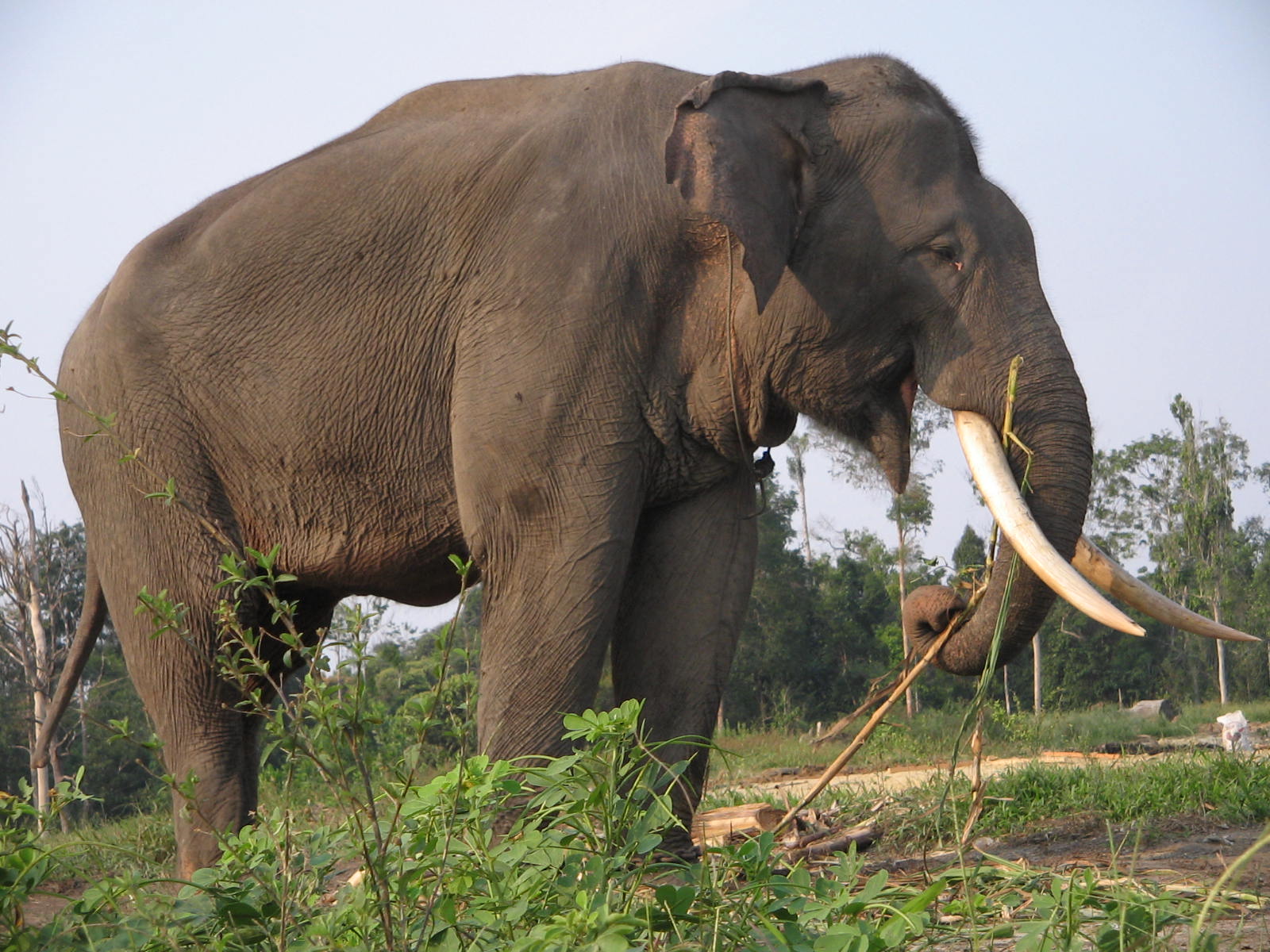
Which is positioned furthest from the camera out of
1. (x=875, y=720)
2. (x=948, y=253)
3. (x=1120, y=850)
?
(x=948, y=253)

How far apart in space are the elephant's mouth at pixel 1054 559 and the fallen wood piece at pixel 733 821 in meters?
1.77

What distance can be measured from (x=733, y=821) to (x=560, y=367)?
2.52 meters

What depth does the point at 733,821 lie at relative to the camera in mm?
5301

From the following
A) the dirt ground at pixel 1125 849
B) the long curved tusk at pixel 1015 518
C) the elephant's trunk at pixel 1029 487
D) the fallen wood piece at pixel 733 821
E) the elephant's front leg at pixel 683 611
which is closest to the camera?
the long curved tusk at pixel 1015 518

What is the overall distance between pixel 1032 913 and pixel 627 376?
5.66 feet

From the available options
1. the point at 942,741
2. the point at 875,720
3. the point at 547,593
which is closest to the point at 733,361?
the point at 547,593

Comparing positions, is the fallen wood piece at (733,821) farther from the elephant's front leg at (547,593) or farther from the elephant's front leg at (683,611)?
the elephant's front leg at (547,593)

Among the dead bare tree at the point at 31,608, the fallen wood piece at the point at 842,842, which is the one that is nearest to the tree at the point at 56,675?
the dead bare tree at the point at 31,608

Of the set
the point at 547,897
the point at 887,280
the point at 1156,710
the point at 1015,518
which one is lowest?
the point at 1156,710

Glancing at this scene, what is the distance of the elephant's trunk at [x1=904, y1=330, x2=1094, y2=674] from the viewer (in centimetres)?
343

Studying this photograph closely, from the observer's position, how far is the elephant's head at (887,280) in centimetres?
352

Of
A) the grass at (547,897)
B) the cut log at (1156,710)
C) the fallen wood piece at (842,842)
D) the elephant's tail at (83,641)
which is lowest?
the cut log at (1156,710)

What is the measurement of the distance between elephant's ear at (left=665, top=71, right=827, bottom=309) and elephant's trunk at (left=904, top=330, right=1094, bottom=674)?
61 centimetres

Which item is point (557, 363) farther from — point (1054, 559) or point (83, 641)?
point (83, 641)
